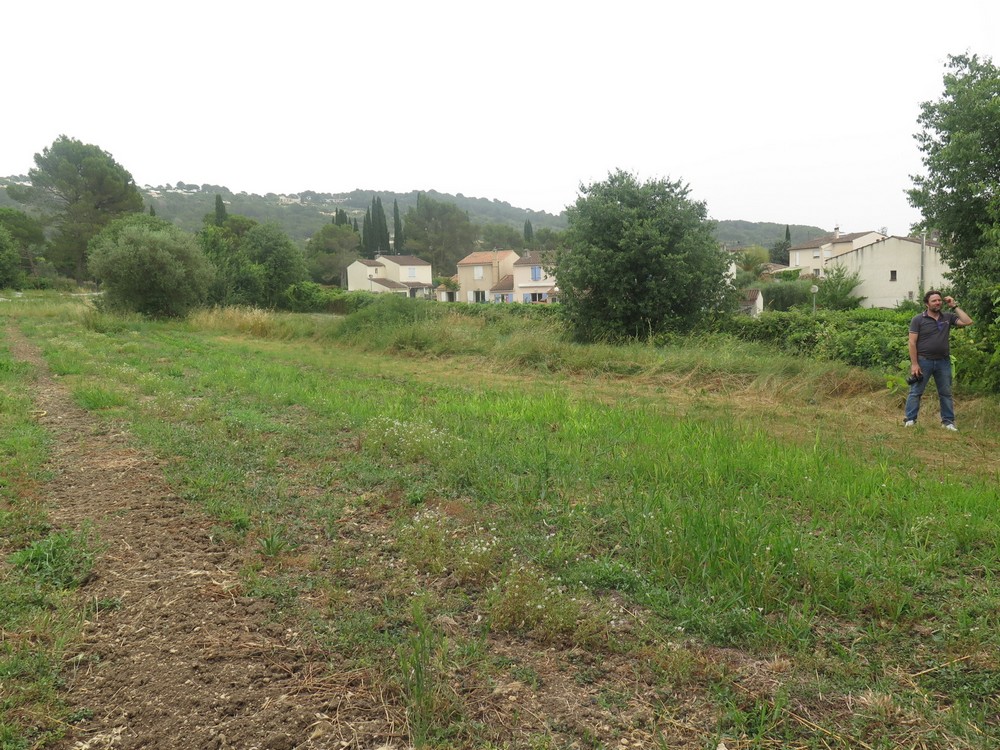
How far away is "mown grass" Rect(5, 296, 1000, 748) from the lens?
102 inches

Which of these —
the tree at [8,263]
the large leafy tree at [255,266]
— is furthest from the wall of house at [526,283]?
the tree at [8,263]

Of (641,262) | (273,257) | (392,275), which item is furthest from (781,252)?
(641,262)

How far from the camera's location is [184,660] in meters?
2.78

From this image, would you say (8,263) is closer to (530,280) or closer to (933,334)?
(530,280)

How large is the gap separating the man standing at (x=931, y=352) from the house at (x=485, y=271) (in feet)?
203

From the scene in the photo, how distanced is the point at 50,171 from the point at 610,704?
66.7 metres

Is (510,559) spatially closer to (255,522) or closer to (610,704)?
(610,704)

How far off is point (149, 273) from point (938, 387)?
97.0 feet

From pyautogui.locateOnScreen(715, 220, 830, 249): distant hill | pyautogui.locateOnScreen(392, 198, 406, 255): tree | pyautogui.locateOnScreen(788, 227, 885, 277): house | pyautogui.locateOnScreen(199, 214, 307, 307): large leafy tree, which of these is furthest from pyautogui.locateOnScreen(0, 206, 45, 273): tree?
pyautogui.locateOnScreen(715, 220, 830, 249): distant hill

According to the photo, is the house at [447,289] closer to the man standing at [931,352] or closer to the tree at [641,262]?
the tree at [641,262]

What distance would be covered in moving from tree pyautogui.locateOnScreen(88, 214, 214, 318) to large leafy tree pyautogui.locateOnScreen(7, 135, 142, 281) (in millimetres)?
29992

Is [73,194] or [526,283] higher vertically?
[73,194]

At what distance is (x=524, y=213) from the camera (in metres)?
163

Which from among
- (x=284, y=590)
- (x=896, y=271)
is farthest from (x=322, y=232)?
(x=284, y=590)
